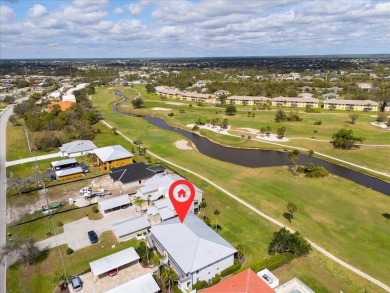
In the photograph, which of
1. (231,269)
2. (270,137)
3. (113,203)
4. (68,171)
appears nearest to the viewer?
(231,269)

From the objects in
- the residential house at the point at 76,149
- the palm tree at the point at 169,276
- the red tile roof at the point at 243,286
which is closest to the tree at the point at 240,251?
the red tile roof at the point at 243,286

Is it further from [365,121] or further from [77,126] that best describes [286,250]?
[365,121]

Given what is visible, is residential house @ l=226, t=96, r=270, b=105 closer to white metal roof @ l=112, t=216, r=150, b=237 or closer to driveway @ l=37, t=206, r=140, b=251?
driveway @ l=37, t=206, r=140, b=251

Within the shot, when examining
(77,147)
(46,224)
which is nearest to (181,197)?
(46,224)

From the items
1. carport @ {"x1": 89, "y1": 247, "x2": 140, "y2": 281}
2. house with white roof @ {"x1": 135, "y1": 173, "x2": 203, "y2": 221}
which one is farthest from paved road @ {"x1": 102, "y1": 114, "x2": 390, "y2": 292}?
carport @ {"x1": 89, "y1": 247, "x2": 140, "y2": 281}

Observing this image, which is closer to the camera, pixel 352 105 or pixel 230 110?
pixel 230 110

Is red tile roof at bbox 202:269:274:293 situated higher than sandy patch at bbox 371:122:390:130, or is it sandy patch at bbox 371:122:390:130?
red tile roof at bbox 202:269:274:293

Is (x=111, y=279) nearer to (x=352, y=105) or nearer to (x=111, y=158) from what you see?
(x=111, y=158)
